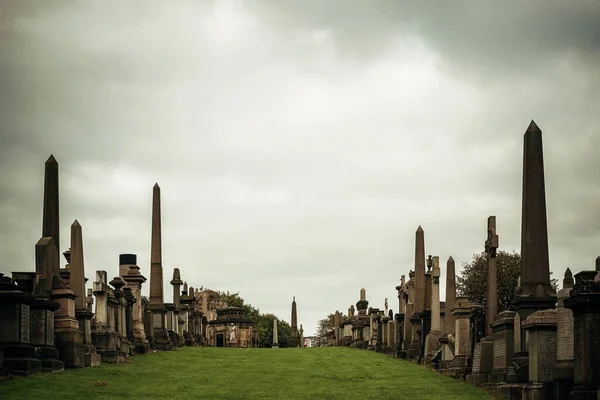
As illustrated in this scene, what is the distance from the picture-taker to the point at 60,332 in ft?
88.2

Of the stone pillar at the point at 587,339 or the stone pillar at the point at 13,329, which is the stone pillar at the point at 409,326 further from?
the stone pillar at the point at 587,339

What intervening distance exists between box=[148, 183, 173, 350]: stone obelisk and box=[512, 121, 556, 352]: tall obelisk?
21.7m

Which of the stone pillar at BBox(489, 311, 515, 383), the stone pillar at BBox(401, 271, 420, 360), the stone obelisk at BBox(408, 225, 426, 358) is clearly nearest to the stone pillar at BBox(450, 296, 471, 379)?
the stone pillar at BBox(489, 311, 515, 383)

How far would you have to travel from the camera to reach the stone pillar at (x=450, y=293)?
33.8 metres

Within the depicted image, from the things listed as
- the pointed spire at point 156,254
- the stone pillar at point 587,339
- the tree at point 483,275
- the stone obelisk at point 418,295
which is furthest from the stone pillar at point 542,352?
the tree at point 483,275

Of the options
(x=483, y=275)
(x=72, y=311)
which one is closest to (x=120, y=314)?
(x=72, y=311)

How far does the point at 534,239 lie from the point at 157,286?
24.4 meters

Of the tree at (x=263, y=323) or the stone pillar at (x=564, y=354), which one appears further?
the tree at (x=263, y=323)

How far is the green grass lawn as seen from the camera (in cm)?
2223

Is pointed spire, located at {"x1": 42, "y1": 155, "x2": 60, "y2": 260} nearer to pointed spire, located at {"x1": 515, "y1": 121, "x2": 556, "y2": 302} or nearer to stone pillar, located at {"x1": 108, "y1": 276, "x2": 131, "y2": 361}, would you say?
stone pillar, located at {"x1": 108, "y1": 276, "x2": 131, "y2": 361}

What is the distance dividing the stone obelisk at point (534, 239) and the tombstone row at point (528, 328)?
2 cm

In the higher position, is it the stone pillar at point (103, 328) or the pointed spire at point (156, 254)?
the pointed spire at point (156, 254)

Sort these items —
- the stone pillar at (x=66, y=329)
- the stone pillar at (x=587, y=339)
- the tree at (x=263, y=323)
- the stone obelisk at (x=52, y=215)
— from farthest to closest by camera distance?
the tree at (x=263, y=323) < the stone obelisk at (x=52, y=215) < the stone pillar at (x=66, y=329) < the stone pillar at (x=587, y=339)

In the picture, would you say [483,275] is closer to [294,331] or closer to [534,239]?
[294,331]
